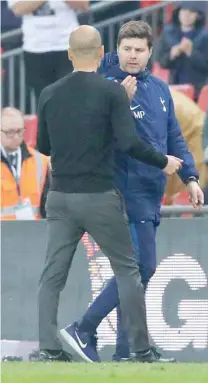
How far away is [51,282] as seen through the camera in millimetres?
8211

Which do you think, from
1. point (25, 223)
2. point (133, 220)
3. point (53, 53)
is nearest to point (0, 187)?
point (25, 223)

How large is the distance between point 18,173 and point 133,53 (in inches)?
123

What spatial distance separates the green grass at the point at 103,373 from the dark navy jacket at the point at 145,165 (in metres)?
1.07

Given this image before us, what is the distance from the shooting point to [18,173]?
37.2 feet

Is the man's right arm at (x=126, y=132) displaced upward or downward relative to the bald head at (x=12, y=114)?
upward

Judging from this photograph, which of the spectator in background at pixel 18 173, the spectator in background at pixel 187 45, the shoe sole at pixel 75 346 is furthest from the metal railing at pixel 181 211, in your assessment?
the spectator in background at pixel 187 45

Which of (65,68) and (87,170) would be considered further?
(65,68)

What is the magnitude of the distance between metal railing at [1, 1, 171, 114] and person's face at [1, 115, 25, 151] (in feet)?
8.69

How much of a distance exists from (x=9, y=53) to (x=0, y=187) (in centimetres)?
362

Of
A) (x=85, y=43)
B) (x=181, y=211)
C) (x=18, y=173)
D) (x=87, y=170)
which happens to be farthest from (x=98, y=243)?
(x=18, y=173)

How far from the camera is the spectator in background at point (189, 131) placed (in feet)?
37.6

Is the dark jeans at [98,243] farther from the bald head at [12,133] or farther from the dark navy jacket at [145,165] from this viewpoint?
the bald head at [12,133]

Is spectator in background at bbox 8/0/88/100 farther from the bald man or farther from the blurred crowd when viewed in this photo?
the bald man

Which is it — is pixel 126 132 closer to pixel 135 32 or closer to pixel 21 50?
pixel 135 32
